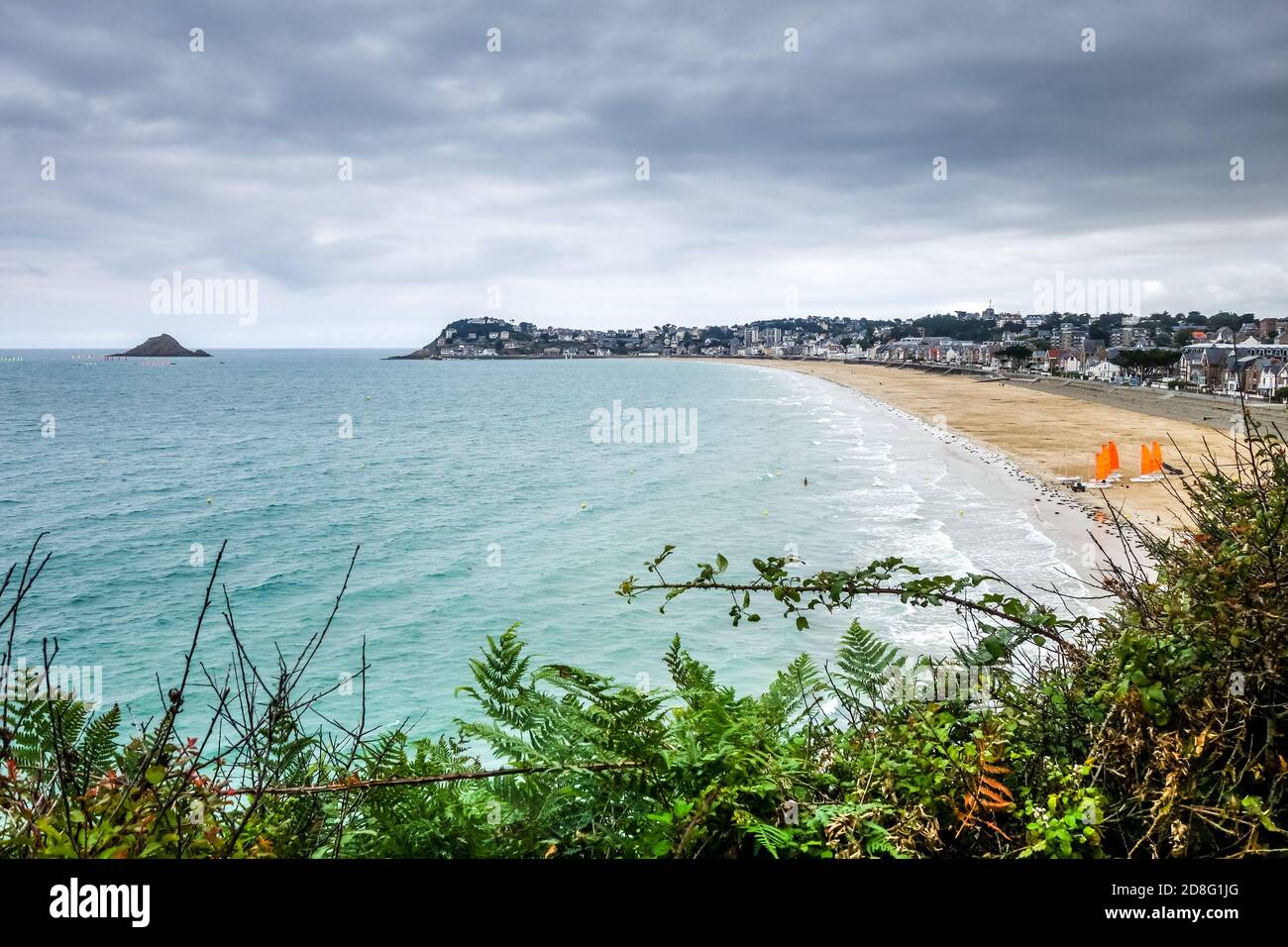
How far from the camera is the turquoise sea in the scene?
17.4m

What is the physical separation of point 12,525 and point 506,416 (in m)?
57.0

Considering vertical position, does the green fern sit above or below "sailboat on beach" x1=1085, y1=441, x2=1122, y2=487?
above

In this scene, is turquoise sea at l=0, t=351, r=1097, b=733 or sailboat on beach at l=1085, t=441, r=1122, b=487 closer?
turquoise sea at l=0, t=351, r=1097, b=733

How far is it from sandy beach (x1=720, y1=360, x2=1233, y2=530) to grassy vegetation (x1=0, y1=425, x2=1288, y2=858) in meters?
11.2

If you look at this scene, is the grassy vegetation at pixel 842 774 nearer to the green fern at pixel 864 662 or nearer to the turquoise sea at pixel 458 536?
the green fern at pixel 864 662

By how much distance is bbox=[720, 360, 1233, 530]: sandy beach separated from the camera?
29.7m

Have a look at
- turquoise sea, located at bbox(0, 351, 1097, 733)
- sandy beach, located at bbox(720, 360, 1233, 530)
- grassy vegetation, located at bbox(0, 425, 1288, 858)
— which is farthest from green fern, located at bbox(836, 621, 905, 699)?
sandy beach, located at bbox(720, 360, 1233, 530)

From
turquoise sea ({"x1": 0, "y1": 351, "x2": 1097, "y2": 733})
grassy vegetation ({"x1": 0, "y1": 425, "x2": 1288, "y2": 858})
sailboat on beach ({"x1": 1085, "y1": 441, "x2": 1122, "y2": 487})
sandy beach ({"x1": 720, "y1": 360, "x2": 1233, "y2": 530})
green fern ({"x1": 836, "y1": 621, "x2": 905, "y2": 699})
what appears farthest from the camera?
sailboat on beach ({"x1": 1085, "y1": 441, "x2": 1122, "y2": 487})

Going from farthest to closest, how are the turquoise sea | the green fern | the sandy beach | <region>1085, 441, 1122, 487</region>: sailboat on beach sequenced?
<region>1085, 441, 1122, 487</region>: sailboat on beach → the sandy beach → the turquoise sea → the green fern

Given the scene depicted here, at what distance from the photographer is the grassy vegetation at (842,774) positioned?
2.18 m

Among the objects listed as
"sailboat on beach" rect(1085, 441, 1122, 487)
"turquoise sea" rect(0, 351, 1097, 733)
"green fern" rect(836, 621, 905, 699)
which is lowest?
"turquoise sea" rect(0, 351, 1097, 733)

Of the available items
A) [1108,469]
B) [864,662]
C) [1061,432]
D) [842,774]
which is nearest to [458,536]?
[1108,469]

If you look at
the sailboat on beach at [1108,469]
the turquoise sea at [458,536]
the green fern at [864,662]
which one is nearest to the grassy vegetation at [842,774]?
the green fern at [864,662]

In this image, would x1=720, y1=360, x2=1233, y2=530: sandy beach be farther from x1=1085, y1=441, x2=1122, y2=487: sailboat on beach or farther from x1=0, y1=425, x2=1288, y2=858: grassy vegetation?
x1=0, y1=425, x2=1288, y2=858: grassy vegetation
